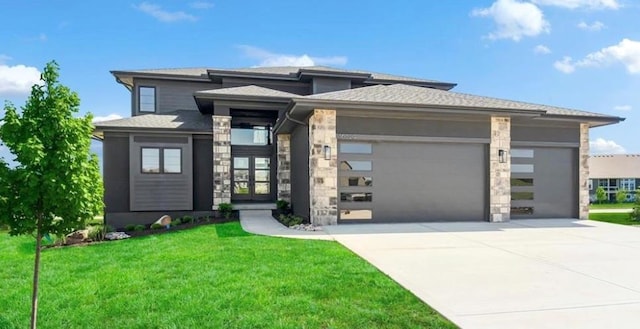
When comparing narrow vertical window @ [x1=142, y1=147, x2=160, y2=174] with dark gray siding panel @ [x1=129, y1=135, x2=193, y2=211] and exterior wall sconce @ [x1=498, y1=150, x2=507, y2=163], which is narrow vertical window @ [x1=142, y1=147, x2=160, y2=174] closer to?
dark gray siding panel @ [x1=129, y1=135, x2=193, y2=211]

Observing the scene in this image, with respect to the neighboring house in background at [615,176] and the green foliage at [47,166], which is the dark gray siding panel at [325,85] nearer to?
the green foliage at [47,166]

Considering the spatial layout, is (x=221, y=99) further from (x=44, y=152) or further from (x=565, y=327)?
(x=565, y=327)

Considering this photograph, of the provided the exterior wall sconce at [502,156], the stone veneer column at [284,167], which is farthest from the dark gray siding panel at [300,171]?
the exterior wall sconce at [502,156]

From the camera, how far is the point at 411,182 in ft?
35.9

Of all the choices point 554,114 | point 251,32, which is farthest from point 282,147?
point 554,114

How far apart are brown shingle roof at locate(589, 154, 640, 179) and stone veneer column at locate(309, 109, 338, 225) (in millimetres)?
28933

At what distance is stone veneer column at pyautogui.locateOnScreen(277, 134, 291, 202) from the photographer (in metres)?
14.5

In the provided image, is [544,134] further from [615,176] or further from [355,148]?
[615,176]

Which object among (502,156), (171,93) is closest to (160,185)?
(171,93)

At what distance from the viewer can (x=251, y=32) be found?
1401 cm

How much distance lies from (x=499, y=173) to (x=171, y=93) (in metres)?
15.1

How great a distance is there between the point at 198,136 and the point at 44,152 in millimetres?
11201

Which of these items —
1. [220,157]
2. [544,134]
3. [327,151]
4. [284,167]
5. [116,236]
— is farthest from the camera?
[284,167]

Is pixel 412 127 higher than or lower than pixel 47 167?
higher
